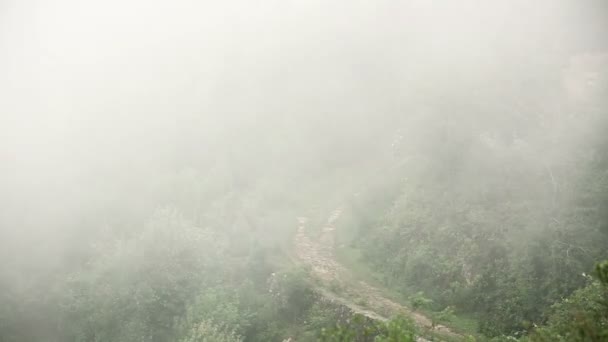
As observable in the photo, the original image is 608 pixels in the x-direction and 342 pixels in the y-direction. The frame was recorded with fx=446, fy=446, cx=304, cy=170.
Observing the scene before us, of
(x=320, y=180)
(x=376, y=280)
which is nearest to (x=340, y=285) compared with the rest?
(x=376, y=280)

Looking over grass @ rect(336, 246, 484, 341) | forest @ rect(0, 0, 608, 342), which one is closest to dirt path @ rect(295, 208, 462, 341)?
forest @ rect(0, 0, 608, 342)

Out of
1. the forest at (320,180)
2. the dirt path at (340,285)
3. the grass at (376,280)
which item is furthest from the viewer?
the forest at (320,180)

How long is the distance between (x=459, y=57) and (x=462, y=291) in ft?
68.0

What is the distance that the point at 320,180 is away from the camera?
30.3m

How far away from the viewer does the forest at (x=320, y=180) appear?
647 inches

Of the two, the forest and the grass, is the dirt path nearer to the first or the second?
the forest

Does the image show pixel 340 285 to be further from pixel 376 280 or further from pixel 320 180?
pixel 320 180

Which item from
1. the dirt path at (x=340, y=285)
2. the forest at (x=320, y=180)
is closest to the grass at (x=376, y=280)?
the forest at (x=320, y=180)

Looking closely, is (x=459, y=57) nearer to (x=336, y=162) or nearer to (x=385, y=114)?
(x=385, y=114)

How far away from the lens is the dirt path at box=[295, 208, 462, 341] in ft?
52.6

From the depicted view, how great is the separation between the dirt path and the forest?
121mm

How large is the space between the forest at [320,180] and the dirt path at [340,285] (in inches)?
4.8

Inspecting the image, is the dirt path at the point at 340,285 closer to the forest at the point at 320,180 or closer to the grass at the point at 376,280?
the forest at the point at 320,180

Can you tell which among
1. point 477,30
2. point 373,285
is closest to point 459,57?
point 477,30
